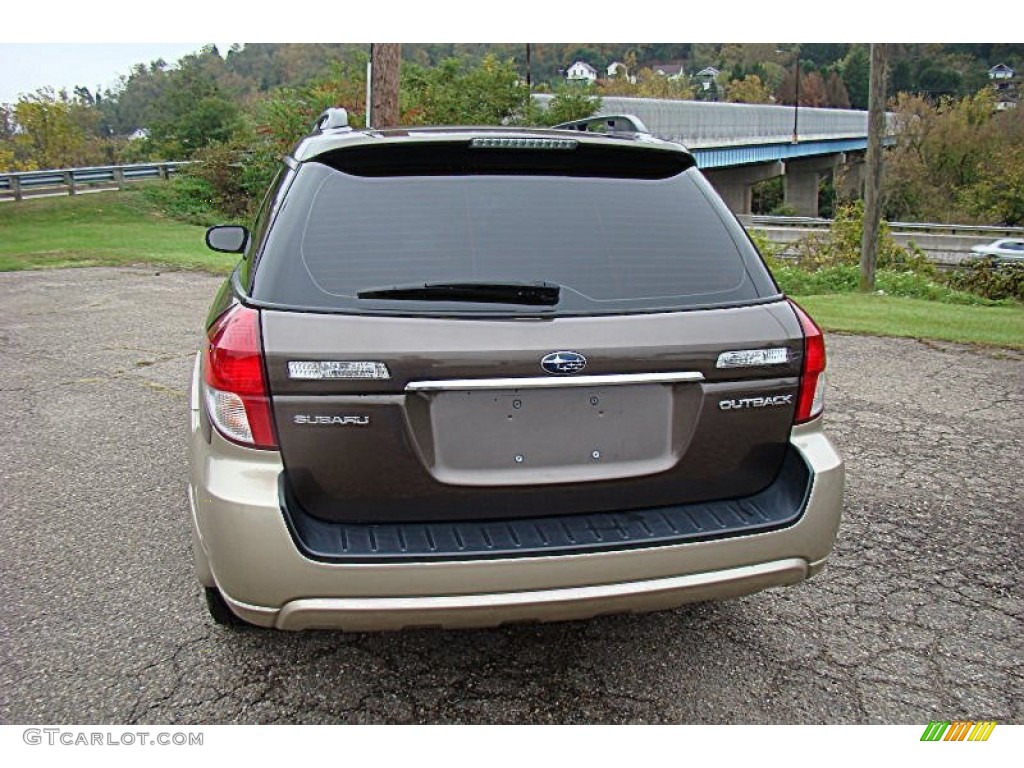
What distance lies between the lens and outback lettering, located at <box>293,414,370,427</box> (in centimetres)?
219

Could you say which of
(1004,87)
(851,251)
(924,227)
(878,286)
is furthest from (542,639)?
(1004,87)

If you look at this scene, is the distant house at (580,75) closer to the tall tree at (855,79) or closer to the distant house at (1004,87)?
the distant house at (1004,87)

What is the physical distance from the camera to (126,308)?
1009cm

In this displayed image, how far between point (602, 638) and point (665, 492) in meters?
0.87

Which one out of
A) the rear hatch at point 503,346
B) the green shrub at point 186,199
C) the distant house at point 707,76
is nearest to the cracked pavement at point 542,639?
the rear hatch at point 503,346

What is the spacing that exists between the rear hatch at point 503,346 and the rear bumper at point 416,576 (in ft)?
0.50

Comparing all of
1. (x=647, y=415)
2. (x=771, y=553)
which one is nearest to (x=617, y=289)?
(x=647, y=415)

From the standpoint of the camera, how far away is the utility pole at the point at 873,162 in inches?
484

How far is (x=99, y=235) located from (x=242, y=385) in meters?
20.6

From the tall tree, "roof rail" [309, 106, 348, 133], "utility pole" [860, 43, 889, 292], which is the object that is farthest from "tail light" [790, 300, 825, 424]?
the tall tree

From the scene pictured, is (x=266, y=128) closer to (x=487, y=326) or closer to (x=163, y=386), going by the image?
(x=163, y=386)

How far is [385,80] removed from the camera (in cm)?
1295

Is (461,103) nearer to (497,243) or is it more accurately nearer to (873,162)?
(873,162)
